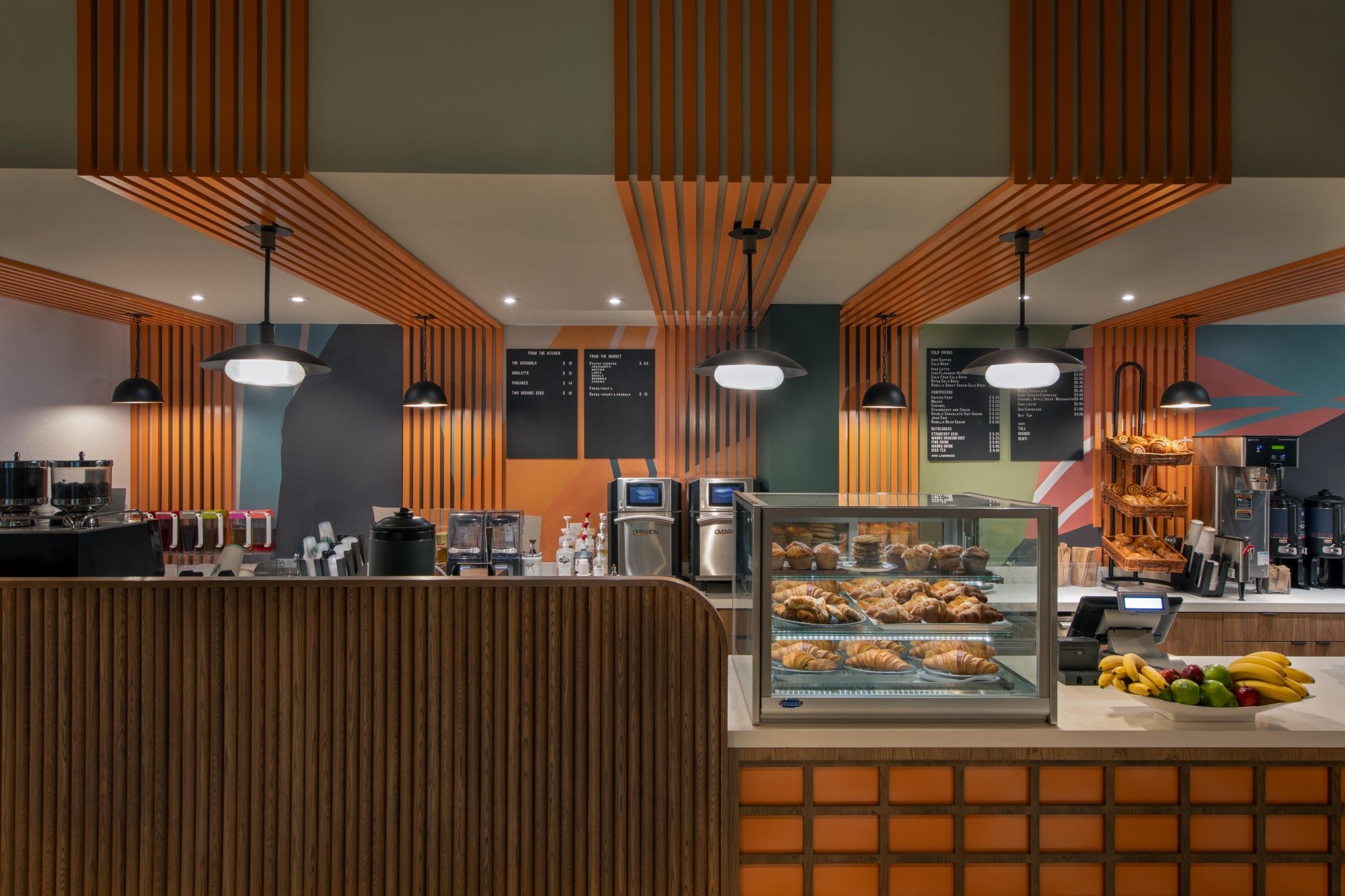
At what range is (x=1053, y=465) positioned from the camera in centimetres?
554

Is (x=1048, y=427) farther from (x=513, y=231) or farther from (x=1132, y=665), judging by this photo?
(x=513, y=231)

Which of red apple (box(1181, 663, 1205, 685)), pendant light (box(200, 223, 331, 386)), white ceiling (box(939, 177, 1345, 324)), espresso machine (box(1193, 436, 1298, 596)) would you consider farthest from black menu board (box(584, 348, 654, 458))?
espresso machine (box(1193, 436, 1298, 596))

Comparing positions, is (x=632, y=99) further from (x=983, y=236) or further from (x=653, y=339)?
(x=653, y=339)

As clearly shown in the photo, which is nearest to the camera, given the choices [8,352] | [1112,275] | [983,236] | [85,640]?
[85,640]

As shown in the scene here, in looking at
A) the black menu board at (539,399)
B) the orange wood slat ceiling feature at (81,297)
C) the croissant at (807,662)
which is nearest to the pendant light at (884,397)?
the black menu board at (539,399)

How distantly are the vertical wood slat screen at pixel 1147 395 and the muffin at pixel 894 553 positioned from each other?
161 inches

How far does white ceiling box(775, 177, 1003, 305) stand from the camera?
2533 millimetres

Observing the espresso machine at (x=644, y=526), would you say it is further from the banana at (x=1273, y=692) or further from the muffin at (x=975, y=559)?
the banana at (x=1273, y=692)

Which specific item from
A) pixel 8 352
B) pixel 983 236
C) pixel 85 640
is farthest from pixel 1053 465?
pixel 8 352

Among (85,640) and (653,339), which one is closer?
(85,640)

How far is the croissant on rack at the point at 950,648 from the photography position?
2414mm

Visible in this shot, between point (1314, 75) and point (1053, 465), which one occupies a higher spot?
point (1314, 75)

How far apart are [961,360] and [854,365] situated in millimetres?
879

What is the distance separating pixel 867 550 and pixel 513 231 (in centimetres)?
205
